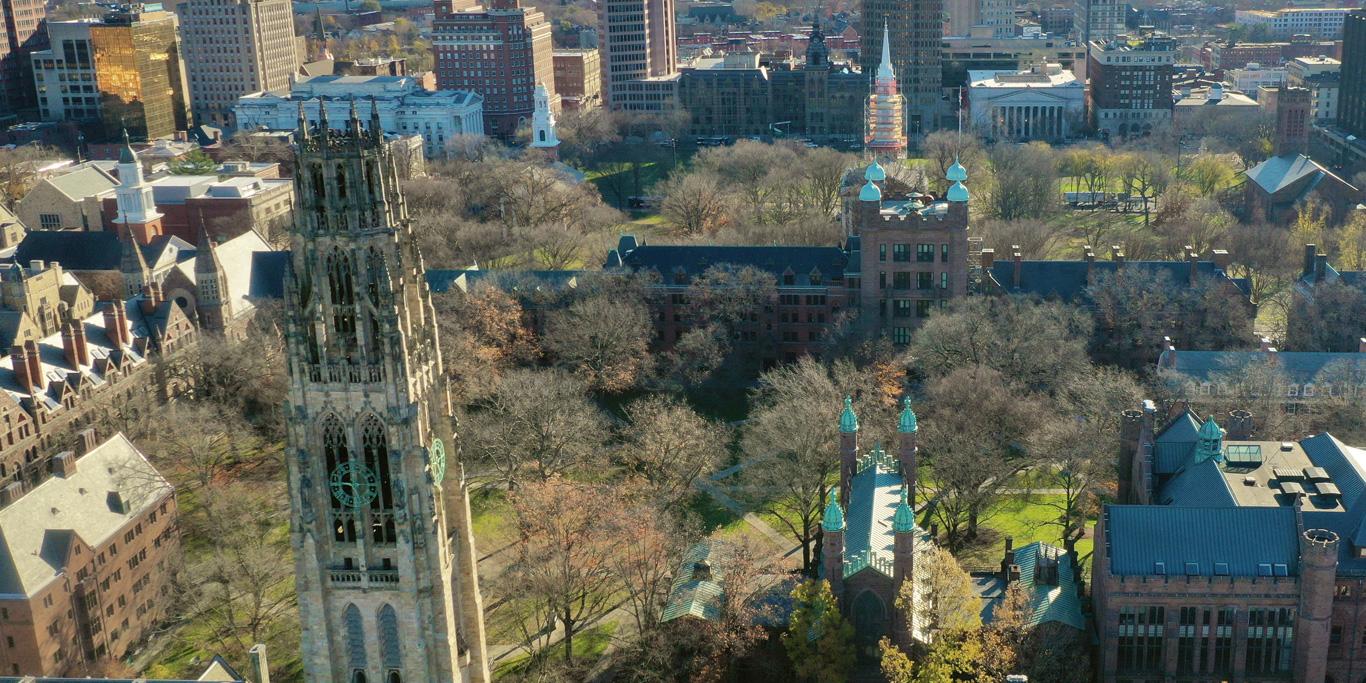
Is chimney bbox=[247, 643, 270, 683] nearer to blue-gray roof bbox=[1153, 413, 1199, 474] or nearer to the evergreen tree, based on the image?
the evergreen tree

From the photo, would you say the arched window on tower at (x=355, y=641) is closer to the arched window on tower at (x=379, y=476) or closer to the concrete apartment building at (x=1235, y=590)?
the arched window on tower at (x=379, y=476)

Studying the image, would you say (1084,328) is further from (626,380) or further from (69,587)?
(69,587)

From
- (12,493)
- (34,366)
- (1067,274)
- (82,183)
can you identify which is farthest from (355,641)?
(82,183)

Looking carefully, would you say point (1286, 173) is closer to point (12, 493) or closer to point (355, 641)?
point (12, 493)

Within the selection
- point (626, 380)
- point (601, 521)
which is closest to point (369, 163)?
point (601, 521)

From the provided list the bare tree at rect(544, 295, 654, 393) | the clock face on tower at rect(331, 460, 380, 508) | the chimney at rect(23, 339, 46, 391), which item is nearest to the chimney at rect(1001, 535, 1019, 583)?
the clock face on tower at rect(331, 460, 380, 508)
